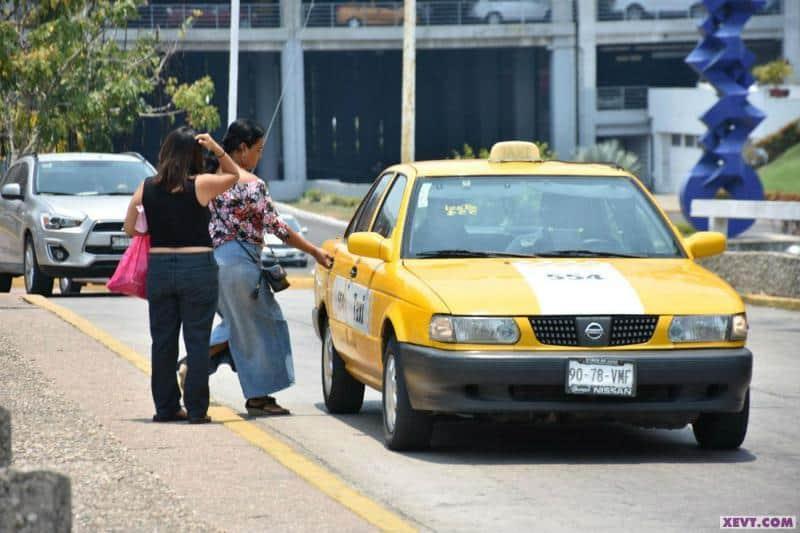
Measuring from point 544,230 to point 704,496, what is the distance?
2.41 meters

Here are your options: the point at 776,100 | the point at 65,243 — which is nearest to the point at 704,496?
the point at 65,243

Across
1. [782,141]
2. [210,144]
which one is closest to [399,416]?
[210,144]

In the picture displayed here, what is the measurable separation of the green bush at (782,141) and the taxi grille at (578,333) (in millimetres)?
57091

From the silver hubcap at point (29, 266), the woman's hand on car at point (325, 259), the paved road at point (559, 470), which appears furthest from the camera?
the silver hubcap at point (29, 266)

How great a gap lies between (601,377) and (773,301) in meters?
12.2

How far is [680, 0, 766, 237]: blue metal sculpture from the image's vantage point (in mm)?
38156

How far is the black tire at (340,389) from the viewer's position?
37.9ft

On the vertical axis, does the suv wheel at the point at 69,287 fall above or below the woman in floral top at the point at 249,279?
below

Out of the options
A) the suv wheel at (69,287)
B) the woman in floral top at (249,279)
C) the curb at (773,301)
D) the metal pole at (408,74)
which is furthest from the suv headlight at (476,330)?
the metal pole at (408,74)

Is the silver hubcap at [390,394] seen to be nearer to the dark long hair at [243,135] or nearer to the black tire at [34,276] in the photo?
the dark long hair at [243,135]

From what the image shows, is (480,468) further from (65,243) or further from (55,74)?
(55,74)

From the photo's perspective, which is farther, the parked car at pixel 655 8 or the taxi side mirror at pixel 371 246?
the parked car at pixel 655 8

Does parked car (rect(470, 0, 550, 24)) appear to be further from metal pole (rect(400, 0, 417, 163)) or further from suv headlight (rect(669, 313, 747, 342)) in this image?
suv headlight (rect(669, 313, 747, 342))

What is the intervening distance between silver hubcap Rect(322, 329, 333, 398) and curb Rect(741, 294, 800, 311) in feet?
32.5
